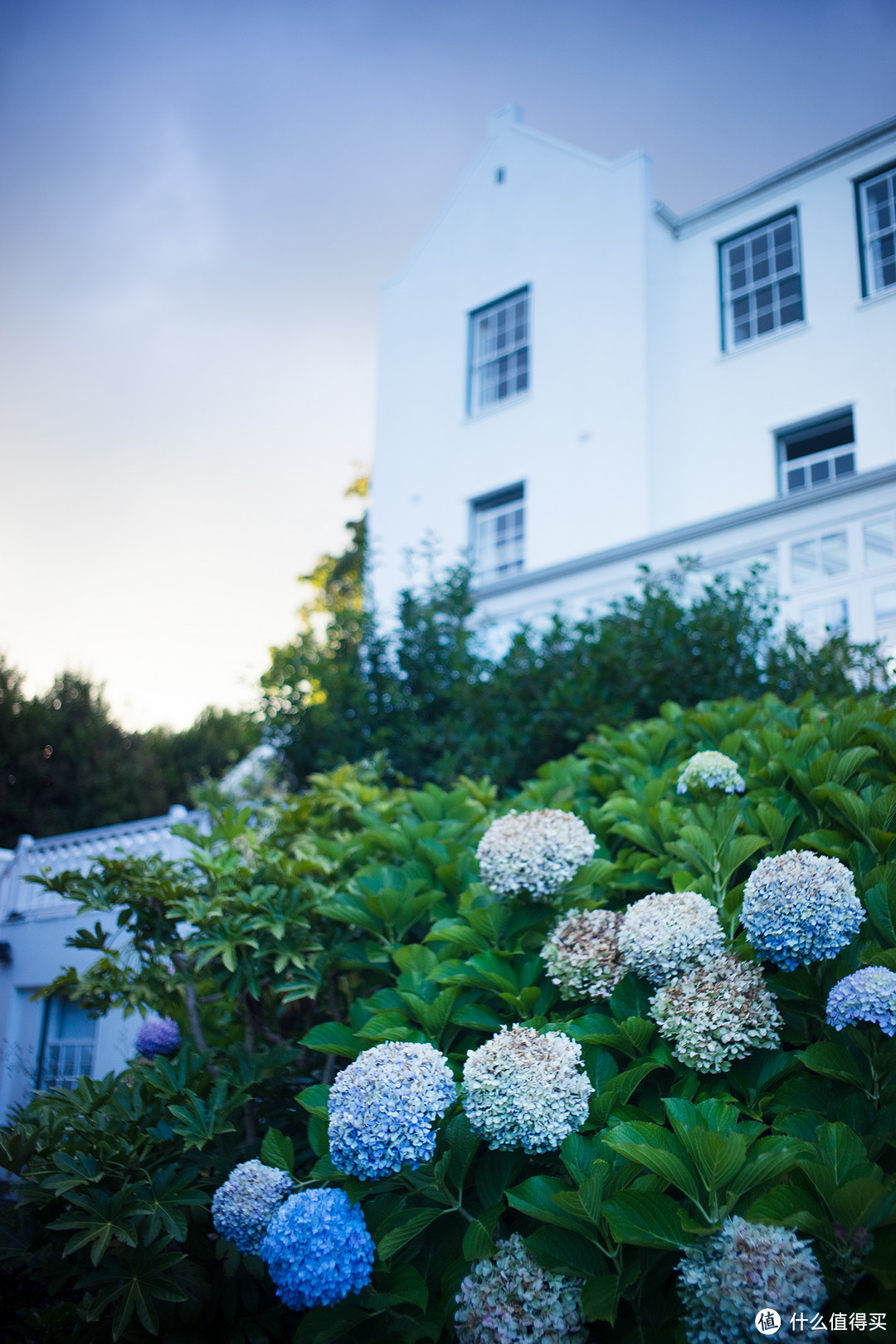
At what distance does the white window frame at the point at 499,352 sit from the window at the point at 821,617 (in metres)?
6.37

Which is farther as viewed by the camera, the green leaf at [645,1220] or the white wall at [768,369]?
the white wall at [768,369]

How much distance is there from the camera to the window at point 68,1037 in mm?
8016

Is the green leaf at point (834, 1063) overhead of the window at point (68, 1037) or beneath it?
overhead

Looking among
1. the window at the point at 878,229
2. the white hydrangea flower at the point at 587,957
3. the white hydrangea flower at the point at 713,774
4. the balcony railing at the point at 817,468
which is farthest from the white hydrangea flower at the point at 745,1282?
the window at the point at 878,229

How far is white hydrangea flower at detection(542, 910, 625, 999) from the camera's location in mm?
2182

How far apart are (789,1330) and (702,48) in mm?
6346

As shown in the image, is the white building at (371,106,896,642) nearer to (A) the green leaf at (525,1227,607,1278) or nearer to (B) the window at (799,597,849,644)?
(B) the window at (799,597,849,644)

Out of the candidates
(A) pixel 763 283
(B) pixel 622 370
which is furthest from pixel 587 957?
(A) pixel 763 283

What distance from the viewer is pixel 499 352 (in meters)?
12.2

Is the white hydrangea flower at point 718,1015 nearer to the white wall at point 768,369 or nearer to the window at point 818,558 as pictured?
the window at point 818,558

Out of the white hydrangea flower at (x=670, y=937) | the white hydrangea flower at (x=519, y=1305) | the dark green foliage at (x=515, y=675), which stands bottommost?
the white hydrangea flower at (x=519, y=1305)

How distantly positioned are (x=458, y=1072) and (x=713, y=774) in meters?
1.17

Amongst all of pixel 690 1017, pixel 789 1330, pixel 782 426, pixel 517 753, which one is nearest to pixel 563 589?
pixel 517 753

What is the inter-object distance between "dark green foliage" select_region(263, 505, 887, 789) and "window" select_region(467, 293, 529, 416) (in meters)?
5.70
